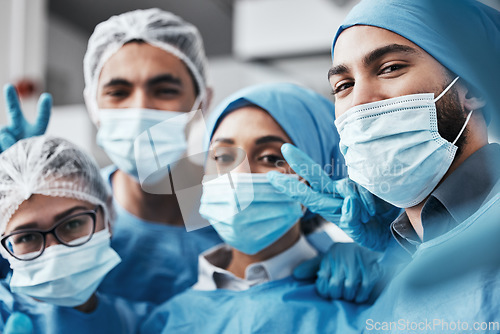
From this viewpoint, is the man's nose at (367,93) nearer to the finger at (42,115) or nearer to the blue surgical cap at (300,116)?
the blue surgical cap at (300,116)

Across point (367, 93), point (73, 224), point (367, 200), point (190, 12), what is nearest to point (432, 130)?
point (367, 93)

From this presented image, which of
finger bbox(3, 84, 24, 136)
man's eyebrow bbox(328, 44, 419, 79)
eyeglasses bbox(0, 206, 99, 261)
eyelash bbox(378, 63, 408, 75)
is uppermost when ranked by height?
man's eyebrow bbox(328, 44, 419, 79)

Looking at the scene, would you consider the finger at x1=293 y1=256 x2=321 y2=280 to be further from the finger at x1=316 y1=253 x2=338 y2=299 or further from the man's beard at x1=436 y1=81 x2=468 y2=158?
the man's beard at x1=436 y1=81 x2=468 y2=158

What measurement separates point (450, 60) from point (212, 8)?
13.4 feet

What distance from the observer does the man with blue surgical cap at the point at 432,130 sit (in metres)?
0.96

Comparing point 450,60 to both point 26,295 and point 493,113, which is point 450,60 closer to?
point 493,113

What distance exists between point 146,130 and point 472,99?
1030 millimetres

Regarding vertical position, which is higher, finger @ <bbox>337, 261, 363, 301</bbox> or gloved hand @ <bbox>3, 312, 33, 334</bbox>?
finger @ <bbox>337, 261, 363, 301</bbox>

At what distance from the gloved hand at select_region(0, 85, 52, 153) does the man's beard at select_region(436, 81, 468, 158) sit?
1280 mm

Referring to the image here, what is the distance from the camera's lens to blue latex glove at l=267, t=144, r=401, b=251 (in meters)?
→ 1.19

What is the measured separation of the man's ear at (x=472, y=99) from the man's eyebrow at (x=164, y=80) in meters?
1.04

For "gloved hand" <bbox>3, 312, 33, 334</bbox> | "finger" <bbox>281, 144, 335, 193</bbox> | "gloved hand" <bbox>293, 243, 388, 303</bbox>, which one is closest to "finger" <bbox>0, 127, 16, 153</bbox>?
"gloved hand" <bbox>3, 312, 33, 334</bbox>

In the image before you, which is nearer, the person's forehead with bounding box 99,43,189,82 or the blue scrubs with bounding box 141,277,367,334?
the blue scrubs with bounding box 141,277,367,334

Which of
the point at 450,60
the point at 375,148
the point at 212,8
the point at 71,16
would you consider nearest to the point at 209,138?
the point at 375,148
